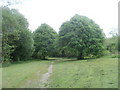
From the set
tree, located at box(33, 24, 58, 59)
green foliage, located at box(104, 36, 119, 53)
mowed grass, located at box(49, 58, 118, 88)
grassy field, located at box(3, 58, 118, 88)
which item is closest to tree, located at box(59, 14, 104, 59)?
green foliage, located at box(104, 36, 119, 53)

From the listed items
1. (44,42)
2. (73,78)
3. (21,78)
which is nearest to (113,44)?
(73,78)

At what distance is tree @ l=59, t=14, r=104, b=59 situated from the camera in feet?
73.8

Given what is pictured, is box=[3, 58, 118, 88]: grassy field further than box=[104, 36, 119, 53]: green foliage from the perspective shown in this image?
No

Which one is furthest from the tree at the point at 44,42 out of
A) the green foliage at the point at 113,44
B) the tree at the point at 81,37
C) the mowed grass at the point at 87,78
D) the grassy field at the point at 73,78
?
the mowed grass at the point at 87,78

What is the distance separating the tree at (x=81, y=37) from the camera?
22484mm

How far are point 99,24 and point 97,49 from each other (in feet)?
22.3

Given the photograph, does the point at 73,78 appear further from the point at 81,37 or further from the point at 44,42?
the point at 44,42

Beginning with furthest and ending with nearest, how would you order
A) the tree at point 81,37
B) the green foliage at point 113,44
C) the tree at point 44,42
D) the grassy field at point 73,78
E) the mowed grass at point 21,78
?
the tree at point 44,42 < the tree at point 81,37 < the green foliage at point 113,44 < the mowed grass at point 21,78 < the grassy field at point 73,78

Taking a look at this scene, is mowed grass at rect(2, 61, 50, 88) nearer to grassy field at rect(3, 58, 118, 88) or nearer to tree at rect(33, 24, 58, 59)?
grassy field at rect(3, 58, 118, 88)

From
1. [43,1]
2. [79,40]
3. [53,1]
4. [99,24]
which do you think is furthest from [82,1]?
[99,24]

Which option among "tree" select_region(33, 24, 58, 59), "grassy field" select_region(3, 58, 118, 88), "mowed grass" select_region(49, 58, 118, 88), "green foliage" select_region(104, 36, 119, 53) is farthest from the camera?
"tree" select_region(33, 24, 58, 59)

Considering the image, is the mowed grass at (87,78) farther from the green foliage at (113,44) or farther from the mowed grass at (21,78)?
the green foliage at (113,44)

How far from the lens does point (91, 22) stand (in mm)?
26031

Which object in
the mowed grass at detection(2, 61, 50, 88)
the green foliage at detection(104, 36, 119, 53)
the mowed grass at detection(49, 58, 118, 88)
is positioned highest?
the green foliage at detection(104, 36, 119, 53)
